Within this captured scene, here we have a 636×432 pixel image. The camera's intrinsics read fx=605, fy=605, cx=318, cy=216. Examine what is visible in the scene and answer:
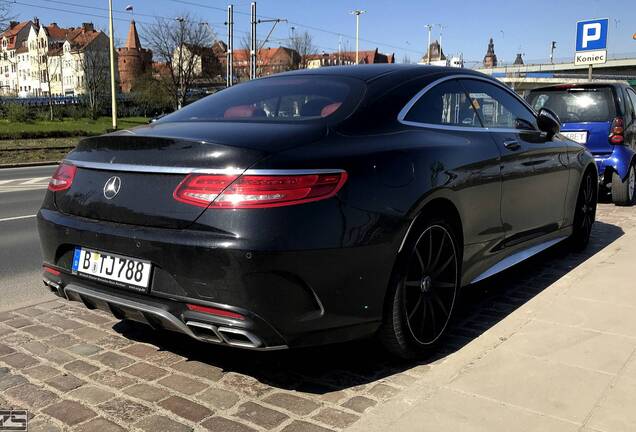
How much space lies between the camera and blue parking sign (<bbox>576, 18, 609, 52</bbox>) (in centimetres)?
1333

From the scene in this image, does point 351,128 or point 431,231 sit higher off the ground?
point 351,128

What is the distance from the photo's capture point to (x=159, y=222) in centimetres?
279

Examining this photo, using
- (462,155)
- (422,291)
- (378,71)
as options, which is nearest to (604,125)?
(462,155)

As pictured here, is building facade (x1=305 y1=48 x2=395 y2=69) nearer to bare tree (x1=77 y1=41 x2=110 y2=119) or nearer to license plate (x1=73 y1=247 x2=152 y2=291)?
bare tree (x1=77 y1=41 x2=110 y2=119)

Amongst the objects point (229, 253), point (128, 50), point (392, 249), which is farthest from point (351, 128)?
point (128, 50)

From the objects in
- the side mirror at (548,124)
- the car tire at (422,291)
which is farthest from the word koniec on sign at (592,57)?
the car tire at (422,291)

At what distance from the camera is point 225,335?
2.68 metres

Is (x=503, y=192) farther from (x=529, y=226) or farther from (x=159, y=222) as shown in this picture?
(x=159, y=222)

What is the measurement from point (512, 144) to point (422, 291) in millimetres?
1579

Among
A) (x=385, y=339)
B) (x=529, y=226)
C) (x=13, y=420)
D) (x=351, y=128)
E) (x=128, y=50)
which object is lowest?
(x=13, y=420)

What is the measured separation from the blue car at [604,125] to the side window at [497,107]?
4.37m

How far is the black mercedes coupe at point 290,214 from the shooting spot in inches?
104

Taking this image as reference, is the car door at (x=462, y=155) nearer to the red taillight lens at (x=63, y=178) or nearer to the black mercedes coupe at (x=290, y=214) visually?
the black mercedes coupe at (x=290, y=214)

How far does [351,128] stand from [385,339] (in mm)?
1117
